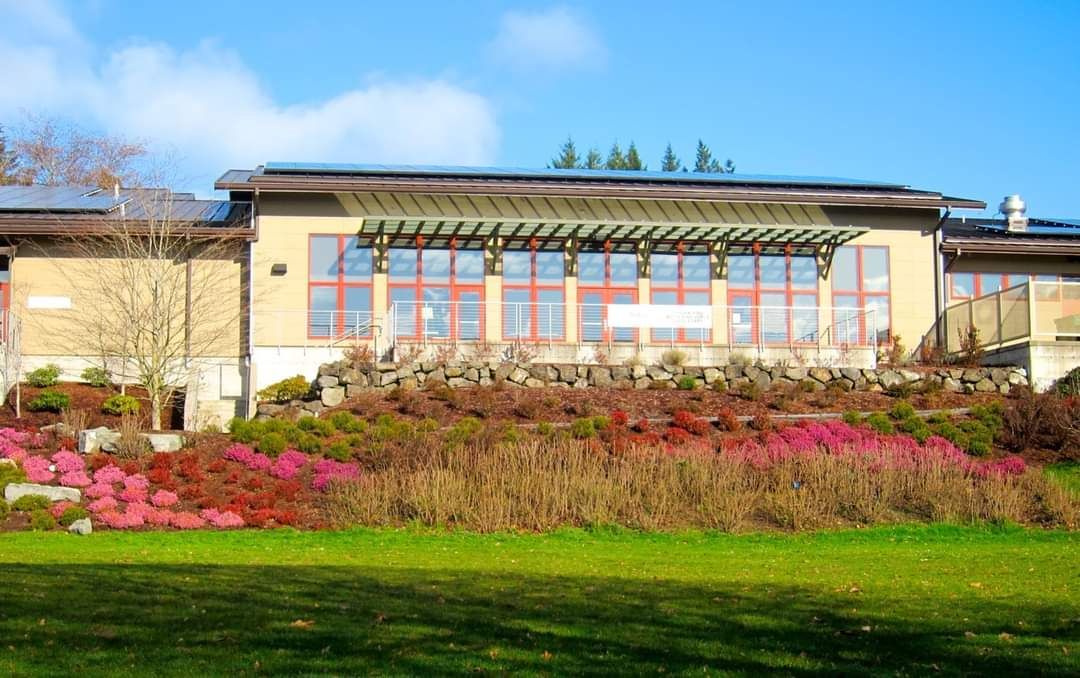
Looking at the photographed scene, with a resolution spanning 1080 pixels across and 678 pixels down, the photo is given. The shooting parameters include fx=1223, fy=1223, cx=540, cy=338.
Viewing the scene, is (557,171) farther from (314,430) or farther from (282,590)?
(282,590)

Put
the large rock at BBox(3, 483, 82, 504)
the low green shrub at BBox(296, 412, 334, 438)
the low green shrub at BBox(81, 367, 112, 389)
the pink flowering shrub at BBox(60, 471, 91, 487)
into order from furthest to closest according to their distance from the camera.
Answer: the low green shrub at BBox(81, 367, 112, 389) → the low green shrub at BBox(296, 412, 334, 438) → the pink flowering shrub at BBox(60, 471, 91, 487) → the large rock at BBox(3, 483, 82, 504)

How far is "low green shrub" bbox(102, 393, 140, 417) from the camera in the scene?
24.3 m

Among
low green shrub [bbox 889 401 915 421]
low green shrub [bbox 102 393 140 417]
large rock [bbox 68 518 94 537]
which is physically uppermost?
low green shrub [bbox 102 393 140 417]

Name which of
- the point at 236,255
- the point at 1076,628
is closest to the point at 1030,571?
the point at 1076,628

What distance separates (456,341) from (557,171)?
740 centimetres

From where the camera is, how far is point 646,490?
17.9 metres

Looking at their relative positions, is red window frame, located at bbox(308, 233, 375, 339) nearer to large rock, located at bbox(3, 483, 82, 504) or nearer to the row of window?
the row of window

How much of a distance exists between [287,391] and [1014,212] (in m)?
21.2

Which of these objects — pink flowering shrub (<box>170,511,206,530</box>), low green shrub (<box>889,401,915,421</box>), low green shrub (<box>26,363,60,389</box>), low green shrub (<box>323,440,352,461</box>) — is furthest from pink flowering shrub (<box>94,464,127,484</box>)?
low green shrub (<box>889,401,915,421</box>)

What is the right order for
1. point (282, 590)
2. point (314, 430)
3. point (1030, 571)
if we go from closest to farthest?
point (282, 590) → point (1030, 571) → point (314, 430)

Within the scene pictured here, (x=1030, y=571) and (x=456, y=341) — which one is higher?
(x=456, y=341)

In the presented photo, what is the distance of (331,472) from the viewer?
19484 mm

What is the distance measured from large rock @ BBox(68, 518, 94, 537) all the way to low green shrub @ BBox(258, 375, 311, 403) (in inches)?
394

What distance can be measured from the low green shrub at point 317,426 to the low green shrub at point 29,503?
5719 mm
